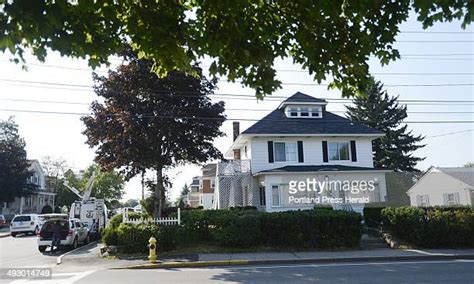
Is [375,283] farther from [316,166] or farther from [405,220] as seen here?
[316,166]

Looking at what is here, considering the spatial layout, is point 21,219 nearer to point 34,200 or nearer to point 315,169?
point 315,169

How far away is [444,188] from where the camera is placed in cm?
3728

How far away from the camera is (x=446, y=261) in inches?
614

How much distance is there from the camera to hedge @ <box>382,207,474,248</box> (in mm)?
18547

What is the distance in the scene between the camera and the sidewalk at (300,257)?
51.6 ft

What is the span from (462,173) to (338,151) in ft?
40.4

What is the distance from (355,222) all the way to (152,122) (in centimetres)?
1109

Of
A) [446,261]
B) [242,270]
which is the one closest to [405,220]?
[446,261]

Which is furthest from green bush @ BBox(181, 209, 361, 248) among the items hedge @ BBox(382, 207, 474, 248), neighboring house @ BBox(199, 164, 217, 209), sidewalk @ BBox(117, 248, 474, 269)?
neighboring house @ BBox(199, 164, 217, 209)

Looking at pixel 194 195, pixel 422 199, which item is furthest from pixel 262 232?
pixel 194 195

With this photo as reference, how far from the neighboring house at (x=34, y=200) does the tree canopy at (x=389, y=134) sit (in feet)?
138

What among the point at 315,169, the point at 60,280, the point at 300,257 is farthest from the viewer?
the point at 315,169

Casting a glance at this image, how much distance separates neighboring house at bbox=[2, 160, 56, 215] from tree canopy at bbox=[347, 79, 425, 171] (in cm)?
4221

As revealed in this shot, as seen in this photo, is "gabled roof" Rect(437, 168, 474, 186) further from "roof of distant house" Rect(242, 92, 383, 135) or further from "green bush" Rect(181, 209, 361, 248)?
"green bush" Rect(181, 209, 361, 248)
